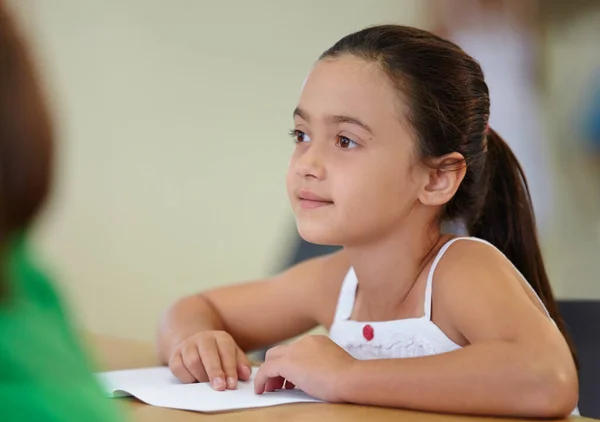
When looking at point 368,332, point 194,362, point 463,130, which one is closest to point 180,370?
point 194,362

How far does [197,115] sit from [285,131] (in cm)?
35

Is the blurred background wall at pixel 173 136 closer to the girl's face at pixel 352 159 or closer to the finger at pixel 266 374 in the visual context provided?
the girl's face at pixel 352 159

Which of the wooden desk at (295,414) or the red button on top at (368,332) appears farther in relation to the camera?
the red button on top at (368,332)

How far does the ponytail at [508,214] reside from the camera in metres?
1.34

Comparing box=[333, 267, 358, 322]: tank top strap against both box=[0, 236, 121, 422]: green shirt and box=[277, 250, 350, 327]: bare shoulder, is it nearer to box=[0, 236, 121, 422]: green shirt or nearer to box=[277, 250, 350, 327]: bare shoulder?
box=[277, 250, 350, 327]: bare shoulder

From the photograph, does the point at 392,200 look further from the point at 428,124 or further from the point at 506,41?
the point at 506,41

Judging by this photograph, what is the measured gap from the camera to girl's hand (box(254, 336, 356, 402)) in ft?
3.23

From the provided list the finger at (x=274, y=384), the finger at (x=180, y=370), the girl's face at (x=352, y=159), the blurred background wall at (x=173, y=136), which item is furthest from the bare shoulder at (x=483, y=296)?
the blurred background wall at (x=173, y=136)

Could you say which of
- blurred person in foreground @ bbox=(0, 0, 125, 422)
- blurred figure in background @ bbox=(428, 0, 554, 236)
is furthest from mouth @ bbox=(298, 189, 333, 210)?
blurred figure in background @ bbox=(428, 0, 554, 236)

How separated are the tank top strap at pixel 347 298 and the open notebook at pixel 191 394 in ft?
0.78

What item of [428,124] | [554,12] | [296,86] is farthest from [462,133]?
[296,86]

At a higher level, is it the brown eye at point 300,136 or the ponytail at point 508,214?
the brown eye at point 300,136

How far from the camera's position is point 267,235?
3.60 metres

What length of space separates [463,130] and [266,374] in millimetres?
444
